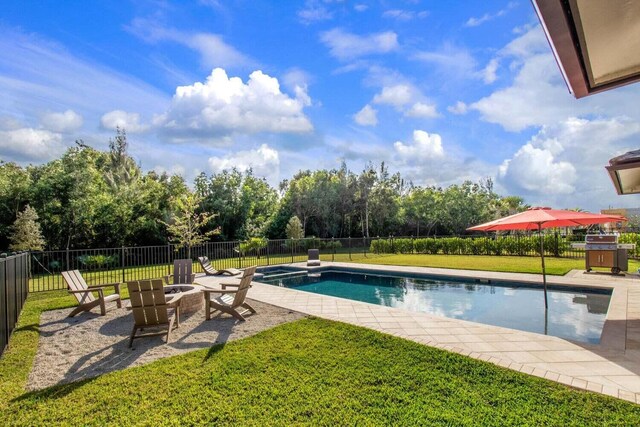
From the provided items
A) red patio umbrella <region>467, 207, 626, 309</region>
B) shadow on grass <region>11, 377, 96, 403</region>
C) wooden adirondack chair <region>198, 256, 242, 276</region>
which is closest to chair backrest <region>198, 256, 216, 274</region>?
wooden adirondack chair <region>198, 256, 242, 276</region>

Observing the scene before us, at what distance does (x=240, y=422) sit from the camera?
2885 mm

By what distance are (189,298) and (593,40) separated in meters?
7.08

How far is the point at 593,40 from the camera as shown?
100 inches

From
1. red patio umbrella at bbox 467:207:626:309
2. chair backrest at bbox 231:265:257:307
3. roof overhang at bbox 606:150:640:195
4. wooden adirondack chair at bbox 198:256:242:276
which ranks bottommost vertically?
wooden adirondack chair at bbox 198:256:242:276

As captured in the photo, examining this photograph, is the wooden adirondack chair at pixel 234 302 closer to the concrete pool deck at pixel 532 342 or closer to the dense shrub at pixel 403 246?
the concrete pool deck at pixel 532 342

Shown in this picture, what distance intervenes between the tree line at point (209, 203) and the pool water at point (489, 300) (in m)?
7.01

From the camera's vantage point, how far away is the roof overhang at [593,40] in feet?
7.15

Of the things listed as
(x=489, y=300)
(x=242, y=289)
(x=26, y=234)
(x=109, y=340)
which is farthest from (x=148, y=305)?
(x=26, y=234)

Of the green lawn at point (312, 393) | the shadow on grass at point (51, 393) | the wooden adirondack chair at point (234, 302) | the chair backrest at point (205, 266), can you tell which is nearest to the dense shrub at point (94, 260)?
the chair backrest at point (205, 266)

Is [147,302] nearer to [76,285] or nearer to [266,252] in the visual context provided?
[76,285]

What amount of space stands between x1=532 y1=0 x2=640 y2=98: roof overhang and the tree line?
12429mm

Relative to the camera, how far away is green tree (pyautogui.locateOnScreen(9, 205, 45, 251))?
15405 mm

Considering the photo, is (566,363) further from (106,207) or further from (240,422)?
(106,207)

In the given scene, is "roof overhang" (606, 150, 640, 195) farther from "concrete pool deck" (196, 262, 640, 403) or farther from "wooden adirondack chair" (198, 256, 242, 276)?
"wooden adirondack chair" (198, 256, 242, 276)
